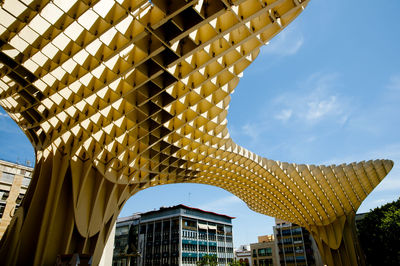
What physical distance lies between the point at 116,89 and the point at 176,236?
242 ft

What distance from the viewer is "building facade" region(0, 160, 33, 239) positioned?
51031mm

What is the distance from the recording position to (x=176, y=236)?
271 ft

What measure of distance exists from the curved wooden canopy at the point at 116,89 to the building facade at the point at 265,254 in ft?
267

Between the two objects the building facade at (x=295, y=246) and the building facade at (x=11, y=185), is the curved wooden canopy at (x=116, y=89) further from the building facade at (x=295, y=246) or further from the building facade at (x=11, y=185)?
the building facade at (x=295, y=246)

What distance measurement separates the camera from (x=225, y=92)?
19.5 m

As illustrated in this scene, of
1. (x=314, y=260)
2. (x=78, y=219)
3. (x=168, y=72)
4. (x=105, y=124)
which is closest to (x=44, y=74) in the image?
(x=105, y=124)

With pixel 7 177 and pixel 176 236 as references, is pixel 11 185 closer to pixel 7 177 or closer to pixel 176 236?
pixel 7 177

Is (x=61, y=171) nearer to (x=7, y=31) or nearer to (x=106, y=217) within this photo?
(x=106, y=217)

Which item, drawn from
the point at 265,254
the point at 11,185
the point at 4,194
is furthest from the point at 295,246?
the point at 4,194

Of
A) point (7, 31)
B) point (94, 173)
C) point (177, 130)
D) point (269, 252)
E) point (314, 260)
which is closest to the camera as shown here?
point (7, 31)

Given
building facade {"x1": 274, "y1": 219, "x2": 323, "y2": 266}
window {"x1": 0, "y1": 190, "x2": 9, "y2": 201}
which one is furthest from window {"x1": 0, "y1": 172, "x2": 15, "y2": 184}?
building facade {"x1": 274, "y1": 219, "x2": 323, "y2": 266}

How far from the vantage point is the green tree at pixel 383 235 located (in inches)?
1439

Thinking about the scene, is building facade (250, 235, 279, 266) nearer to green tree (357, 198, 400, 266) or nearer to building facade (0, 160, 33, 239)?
green tree (357, 198, 400, 266)

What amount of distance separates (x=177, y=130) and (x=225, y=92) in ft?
18.9
